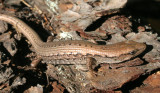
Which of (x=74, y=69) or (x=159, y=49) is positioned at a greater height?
(x=159, y=49)

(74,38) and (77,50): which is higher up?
(74,38)

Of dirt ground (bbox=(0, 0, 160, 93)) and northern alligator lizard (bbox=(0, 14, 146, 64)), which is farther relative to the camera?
northern alligator lizard (bbox=(0, 14, 146, 64))

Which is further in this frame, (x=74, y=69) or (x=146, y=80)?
(x=74, y=69)

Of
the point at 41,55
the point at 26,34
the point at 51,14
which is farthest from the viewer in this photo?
the point at 51,14

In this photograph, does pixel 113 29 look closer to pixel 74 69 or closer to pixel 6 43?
pixel 74 69

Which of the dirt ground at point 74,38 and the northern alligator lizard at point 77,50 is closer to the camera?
the dirt ground at point 74,38

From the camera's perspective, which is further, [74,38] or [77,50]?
[74,38]

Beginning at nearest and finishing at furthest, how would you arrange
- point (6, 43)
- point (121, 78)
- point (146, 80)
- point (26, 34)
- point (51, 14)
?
1. point (121, 78)
2. point (146, 80)
3. point (6, 43)
4. point (26, 34)
5. point (51, 14)

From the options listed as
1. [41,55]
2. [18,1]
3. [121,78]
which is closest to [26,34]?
[41,55]
